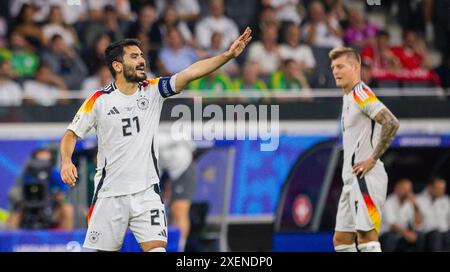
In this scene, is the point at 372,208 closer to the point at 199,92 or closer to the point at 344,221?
the point at 344,221

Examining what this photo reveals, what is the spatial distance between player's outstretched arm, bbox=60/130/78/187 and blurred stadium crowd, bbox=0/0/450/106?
6116mm

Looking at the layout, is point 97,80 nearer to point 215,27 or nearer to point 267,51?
point 215,27

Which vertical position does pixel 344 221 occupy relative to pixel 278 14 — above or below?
below

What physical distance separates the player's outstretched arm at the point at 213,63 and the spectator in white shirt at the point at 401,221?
721cm

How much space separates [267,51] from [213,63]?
846 cm

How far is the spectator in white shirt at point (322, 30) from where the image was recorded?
1912cm

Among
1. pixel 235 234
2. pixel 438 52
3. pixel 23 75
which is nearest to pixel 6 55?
pixel 23 75

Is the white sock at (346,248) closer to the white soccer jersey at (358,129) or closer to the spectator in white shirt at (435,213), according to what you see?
the white soccer jersey at (358,129)

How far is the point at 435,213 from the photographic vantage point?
17219mm

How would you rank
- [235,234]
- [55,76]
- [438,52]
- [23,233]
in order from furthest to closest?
1. [438,52]
2. [55,76]
3. [235,234]
4. [23,233]

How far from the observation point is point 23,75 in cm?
1745

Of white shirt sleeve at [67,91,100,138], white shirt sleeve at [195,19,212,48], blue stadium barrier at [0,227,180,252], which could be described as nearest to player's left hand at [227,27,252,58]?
white shirt sleeve at [67,91,100,138]

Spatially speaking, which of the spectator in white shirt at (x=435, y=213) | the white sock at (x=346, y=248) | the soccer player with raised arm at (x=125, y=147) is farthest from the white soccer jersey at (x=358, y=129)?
the spectator in white shirt at (x=435, y=213)
